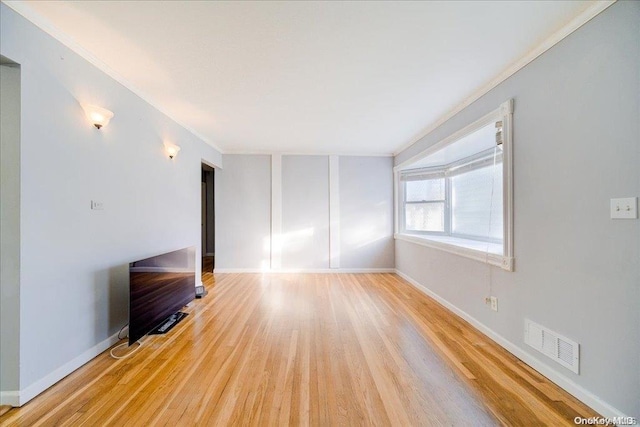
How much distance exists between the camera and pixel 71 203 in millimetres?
1743

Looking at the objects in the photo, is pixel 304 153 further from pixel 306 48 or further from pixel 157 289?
pixel 157 289

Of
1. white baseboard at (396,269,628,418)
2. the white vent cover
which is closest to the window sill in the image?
the white vent cover

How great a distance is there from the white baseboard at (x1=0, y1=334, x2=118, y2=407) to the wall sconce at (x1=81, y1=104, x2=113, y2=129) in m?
1.82

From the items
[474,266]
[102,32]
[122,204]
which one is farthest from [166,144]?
[474,266]

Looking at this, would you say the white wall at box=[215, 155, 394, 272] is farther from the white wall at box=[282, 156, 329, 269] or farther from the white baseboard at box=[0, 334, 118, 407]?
the white baseboard at box=[0, 334, 118, 407]

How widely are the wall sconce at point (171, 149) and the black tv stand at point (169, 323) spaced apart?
1898 mm

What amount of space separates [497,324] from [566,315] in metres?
0.67

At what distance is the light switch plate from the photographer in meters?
Result: 1.24

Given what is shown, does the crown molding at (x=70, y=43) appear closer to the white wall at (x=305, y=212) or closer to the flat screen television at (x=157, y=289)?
the flat screen television at (x=157, y=289)

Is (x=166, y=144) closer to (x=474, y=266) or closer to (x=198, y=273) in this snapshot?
(x=198, y=273)

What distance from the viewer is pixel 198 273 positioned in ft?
12.2

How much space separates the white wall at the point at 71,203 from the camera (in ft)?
4.86

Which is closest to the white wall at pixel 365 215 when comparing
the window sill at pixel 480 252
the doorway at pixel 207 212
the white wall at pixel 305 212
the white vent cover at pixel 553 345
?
the white wall at pixel 305 212

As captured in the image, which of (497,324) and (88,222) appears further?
(497,324)
